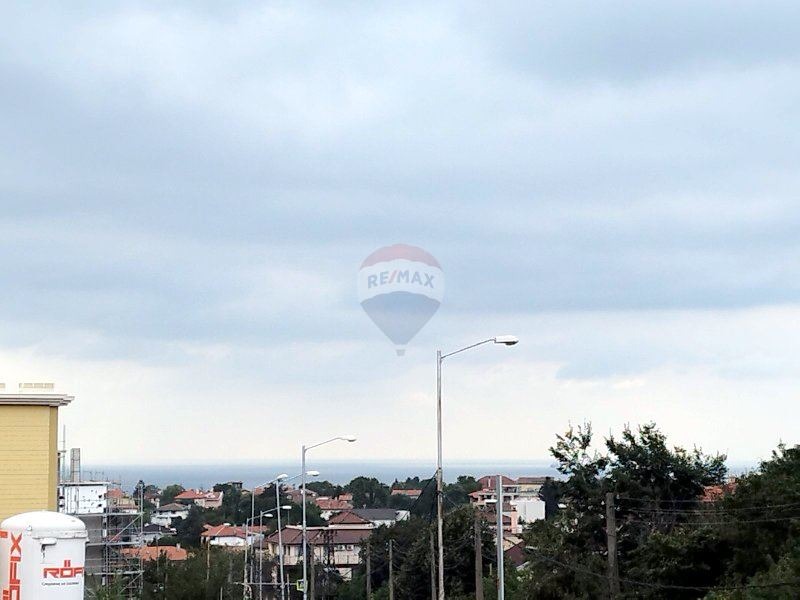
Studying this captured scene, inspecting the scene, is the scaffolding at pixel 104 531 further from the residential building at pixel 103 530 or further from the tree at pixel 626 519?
the tree at pixel 626 519

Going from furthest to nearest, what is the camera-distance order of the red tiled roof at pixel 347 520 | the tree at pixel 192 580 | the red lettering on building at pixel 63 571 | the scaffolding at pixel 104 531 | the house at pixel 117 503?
the red tiled roof at pixel 347 520, the house at pixel 117 503, the tree at pixel 192 580, the scaffolding at pixel 104 531, the red lettering on building at pixel 63 571

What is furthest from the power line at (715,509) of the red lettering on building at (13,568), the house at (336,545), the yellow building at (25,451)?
Result: the house at (336,545)

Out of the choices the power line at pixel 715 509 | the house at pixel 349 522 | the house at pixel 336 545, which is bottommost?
the house at pixel 336 545

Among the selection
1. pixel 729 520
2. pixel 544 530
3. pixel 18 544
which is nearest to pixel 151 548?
pixel 544 530

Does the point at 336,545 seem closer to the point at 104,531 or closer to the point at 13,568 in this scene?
the point at 104,531

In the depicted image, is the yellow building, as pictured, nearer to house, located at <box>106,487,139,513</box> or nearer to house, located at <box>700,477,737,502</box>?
house, located at <box>700,477,737,502</box>

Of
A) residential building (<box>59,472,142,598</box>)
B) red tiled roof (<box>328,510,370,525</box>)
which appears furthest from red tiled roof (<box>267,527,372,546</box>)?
residential building (<box>59,472,142,598</box>)
